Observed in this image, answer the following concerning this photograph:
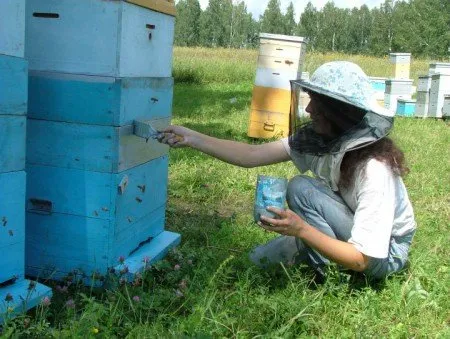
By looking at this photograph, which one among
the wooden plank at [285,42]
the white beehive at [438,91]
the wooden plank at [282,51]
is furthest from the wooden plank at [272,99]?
the white beehive at [438,91]

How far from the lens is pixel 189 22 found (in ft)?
232

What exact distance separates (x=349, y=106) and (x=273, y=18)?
76.3 metres

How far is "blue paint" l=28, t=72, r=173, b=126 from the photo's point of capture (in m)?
2.14

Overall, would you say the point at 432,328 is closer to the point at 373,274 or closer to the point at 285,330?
the point at 373,274

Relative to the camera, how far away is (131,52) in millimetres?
2201

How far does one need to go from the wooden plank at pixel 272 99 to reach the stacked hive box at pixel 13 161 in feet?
15.6

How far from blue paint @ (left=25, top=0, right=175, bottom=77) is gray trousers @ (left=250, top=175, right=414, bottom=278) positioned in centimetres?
88

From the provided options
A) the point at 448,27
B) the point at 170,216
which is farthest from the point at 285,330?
the point at 448,27

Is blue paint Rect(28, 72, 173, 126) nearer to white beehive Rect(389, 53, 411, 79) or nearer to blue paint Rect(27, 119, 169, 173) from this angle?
blue paint Rect(27, 119, 169, 173)

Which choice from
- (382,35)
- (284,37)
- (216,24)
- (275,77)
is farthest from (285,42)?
(216,24)

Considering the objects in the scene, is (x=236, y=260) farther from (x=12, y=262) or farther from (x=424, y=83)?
(x=424, y=83)

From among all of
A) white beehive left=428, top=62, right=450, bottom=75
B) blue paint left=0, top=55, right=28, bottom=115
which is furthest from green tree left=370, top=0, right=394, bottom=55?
blue paint left=0, top=55, right=28, bottom=115

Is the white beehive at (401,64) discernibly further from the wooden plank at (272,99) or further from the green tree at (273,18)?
Result: the green tree at (273,18)

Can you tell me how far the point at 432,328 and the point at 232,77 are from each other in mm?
14158
